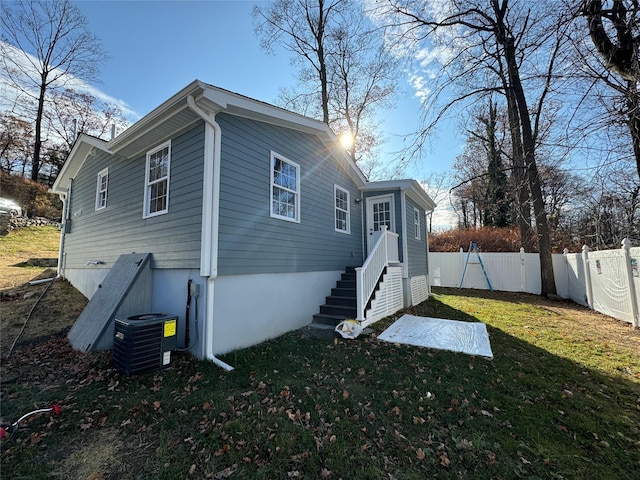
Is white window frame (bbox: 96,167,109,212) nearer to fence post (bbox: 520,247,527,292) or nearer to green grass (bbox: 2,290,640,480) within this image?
green grass (bbox: 2,290,640,480)

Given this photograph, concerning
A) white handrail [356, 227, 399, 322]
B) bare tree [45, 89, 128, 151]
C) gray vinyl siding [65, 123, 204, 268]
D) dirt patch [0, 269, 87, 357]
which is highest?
bare tree [45, 89, 128, 151]

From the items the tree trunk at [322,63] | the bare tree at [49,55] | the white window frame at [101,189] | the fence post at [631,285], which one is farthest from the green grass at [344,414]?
the bare tree at [49,55]

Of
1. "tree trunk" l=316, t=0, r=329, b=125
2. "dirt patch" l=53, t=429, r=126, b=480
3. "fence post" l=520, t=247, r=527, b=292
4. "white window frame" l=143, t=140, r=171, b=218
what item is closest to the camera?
"dirt patch" l=53, t=429, r=126, b=480

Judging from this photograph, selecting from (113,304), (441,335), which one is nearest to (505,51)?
(441,335)

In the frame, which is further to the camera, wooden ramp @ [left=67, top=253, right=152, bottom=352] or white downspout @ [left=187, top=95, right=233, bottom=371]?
wooden ramp @ [left=67, top=253, right=152, bottom=352]

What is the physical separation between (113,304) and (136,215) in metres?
2.12

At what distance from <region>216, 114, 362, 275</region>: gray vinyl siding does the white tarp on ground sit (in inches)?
93.3

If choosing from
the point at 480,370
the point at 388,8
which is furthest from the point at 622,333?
the point at 388,8

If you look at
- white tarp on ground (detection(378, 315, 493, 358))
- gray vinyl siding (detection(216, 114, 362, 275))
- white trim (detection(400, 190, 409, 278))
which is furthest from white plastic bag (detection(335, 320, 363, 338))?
white trim (detection(400, 190, 409, 278))

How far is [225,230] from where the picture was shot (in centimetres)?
489

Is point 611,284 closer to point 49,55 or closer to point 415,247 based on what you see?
point 415,247

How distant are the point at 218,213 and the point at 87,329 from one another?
312 centimetres

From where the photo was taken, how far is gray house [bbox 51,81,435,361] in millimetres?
4750

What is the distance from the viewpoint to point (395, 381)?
3.96m
